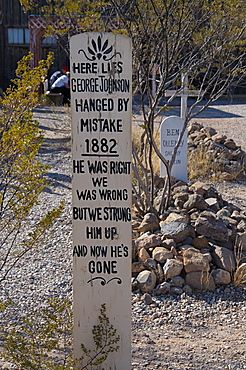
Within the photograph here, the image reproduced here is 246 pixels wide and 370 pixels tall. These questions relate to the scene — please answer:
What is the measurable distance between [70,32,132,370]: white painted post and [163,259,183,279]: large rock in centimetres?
179

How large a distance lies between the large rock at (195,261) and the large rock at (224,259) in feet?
0.51

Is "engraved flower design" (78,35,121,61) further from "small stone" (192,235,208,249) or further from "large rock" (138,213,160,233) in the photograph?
"large rock" (138,213,160,233)

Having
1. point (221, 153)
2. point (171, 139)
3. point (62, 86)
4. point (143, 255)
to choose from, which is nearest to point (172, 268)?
point (143, 255)

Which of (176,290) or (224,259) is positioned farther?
(224,259)

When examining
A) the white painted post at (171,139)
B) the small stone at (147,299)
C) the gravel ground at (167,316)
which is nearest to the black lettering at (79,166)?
the gravel ground at (167,316)

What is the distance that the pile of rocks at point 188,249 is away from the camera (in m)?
4.82

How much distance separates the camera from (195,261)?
4.88 metres

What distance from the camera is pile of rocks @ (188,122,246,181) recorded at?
29.9 feet

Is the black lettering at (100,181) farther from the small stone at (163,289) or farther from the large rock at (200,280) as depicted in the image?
the large rock at (200,280)

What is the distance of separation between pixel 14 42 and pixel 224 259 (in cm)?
1888

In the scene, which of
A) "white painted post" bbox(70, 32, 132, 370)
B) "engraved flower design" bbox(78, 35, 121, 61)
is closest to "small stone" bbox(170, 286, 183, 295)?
"white painted post" bbox(70, 32, 132, 370)

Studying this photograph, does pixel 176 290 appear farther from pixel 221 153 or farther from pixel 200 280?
pixel 221 153

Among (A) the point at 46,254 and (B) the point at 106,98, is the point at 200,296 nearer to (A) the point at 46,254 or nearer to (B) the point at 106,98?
(A) the point at 46,254

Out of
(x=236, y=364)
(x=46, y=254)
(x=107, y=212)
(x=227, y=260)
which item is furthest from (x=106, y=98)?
(x=46, y=254)
